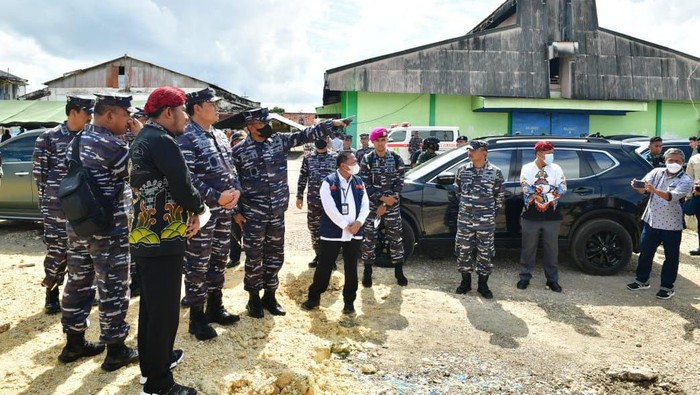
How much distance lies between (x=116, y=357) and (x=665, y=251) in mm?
5645

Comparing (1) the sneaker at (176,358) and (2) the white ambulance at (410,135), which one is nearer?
(1) the sneaker at (176,358)

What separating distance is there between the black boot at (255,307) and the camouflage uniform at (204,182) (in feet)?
2.09

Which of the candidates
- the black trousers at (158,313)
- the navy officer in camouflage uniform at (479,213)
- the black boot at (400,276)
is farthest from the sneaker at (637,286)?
the black trousers at (158,313)

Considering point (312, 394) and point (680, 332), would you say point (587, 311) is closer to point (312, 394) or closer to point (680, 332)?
point (680, 332)

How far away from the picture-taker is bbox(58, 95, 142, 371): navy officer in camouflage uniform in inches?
126

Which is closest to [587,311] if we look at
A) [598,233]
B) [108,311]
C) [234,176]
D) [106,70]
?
[598,233]

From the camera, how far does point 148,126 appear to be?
294cm

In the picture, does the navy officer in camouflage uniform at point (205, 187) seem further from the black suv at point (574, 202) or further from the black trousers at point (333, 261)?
the black suv at point (574, 202)

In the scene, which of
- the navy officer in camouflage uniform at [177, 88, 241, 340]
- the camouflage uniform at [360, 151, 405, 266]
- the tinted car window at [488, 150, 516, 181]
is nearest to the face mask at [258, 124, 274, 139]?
the navy officer in camouflage uniform at [177, 88, 241, 340]

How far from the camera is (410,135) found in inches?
656

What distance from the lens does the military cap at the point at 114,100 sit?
10.7 ft

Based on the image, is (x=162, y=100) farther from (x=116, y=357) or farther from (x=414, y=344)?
(x=414, y=344)

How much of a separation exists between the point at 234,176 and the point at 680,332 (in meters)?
4.33

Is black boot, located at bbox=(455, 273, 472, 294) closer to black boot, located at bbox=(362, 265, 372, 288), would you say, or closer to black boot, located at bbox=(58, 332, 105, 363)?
black boot, located at bbox=(362, 265, 372, 288)
